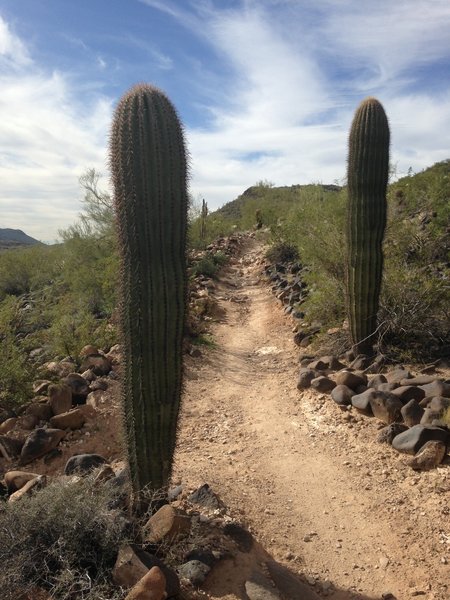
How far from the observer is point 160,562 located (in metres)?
2.93

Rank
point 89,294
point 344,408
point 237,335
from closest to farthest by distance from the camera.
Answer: point 344,408 < point 237,335 < point 89,294

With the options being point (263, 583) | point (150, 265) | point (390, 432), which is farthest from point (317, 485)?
point (150, 265)

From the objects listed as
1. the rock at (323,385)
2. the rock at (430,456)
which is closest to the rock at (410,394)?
the rock at (430,456)

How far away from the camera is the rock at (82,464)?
13.8 ft

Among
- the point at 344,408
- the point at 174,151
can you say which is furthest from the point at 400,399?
the point at 174,151

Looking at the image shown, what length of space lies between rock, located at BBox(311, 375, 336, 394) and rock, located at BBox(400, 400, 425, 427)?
1274 millimetres

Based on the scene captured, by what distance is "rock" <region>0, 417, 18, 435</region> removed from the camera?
17.9ft

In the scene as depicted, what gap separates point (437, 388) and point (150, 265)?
11.6ft

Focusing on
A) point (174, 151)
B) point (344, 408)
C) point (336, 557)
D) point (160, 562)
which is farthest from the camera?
point (344, 408)

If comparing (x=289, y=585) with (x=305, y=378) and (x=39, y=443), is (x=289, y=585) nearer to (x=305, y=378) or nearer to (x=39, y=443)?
(x=39, y=443)

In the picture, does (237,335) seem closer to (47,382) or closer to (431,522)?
(47,382)

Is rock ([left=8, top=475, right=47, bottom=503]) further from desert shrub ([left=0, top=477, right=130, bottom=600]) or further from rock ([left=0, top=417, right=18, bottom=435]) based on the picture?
rock ([left=0, top=417, right=18, bottom=435])

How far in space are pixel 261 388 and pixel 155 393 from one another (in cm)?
366

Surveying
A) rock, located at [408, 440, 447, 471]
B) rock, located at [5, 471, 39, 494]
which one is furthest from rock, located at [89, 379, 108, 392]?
rock, located at [408, 440, 447, 471]
